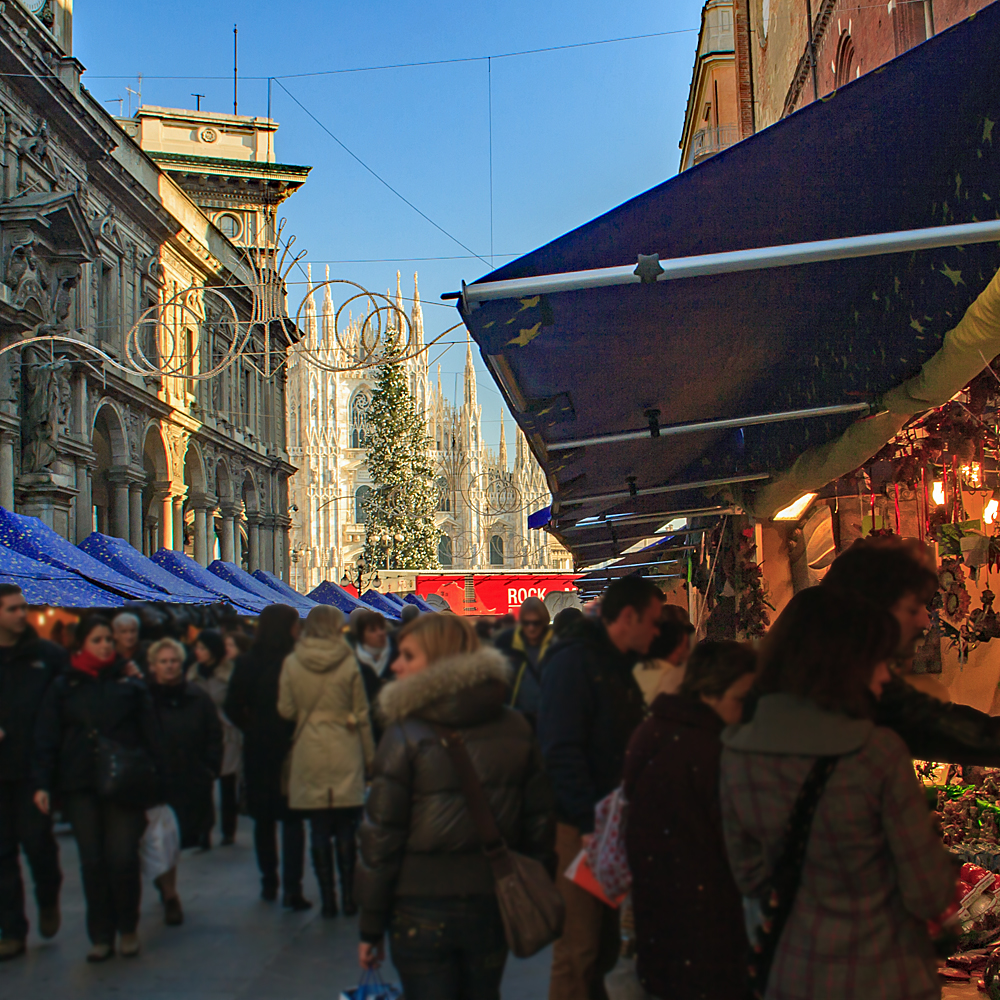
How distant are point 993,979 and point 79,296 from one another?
17.1 m

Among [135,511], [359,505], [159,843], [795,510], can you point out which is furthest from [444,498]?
[159,843]

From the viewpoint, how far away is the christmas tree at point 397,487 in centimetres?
5466

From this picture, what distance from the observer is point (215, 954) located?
2.30 m

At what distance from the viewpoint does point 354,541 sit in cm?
7625

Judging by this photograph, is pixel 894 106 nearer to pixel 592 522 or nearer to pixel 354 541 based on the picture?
pixel 592 522

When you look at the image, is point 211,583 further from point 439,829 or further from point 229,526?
point 229,526

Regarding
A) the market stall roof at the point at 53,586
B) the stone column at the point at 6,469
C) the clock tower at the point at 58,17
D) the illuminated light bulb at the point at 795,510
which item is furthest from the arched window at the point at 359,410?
the market stall roof at the point at 53,586

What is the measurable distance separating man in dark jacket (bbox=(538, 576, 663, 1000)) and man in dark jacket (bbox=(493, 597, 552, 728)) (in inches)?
1.0

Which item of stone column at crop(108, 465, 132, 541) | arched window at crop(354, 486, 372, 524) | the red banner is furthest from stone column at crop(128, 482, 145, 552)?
arched window at crop(354, 486, 372, 524)

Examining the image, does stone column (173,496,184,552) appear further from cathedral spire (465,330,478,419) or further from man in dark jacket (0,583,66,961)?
cathedral spire (465,330,478,419)

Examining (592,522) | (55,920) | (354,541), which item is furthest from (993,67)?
(354,541)

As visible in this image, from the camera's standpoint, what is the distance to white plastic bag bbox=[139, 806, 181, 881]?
240 centimetres

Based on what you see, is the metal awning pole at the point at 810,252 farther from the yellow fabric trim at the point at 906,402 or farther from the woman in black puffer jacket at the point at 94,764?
the woman in black puffer jacket at the point at 94,764

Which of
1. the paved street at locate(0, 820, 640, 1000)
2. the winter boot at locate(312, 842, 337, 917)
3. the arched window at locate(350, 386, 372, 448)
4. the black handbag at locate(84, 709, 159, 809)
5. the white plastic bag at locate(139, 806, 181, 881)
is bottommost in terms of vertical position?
the paved street at locate(0, 820, 640, 1000)
